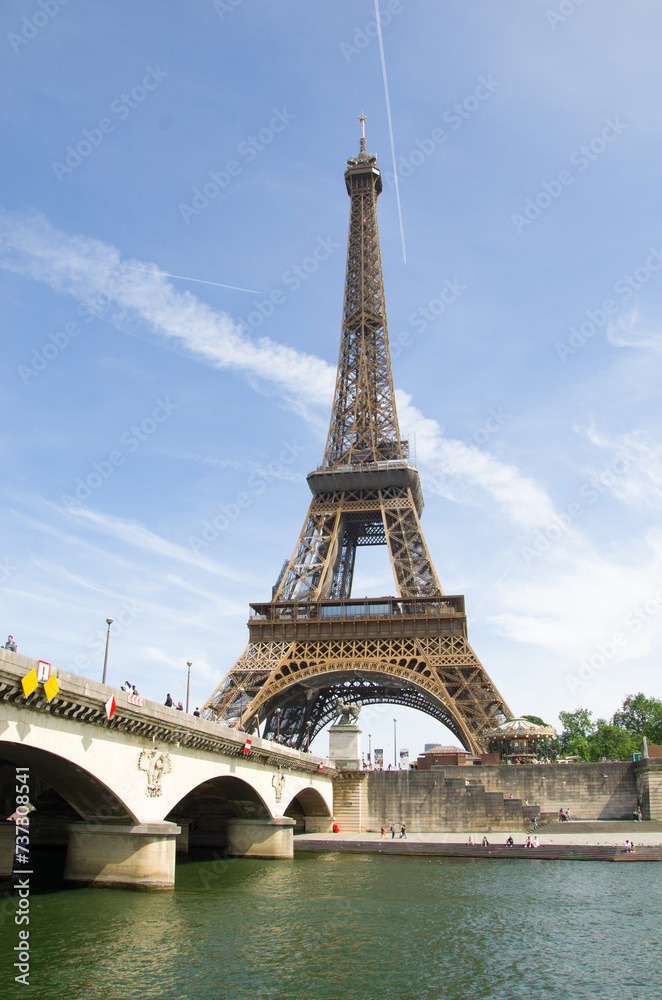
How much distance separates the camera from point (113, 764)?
1026 inches

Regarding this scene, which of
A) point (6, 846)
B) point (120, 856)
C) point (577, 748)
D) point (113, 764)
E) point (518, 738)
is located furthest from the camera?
point (577, 748)

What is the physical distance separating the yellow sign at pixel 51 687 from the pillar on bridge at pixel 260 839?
81.7ft

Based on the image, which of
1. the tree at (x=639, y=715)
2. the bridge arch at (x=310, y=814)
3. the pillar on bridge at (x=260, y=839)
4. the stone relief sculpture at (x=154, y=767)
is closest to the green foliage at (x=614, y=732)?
the tree at (x=639, y=715)

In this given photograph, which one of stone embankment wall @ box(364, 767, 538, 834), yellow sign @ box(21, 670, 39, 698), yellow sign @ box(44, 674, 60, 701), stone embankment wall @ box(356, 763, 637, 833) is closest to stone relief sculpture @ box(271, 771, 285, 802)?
stone embankment wall @ box(356, 763, 637, 833)

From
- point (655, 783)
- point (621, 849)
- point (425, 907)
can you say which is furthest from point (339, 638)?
point (425, 907)

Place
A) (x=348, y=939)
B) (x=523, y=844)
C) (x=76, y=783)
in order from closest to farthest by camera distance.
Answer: (x=348, y=939)
(x=76, y=783)
(x=523, y=844)

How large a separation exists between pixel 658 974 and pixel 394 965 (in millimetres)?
6251

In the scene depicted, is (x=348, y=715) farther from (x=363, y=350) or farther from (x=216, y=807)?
(x=363, y=350)

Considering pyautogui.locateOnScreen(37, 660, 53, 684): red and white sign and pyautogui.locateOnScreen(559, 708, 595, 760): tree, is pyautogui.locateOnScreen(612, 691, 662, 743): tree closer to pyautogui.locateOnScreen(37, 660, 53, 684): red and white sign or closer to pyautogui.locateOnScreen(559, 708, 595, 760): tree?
pyautogui.locateOnScreen(559, 708, 595, 760): tree

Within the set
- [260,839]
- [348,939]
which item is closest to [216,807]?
[260,839]

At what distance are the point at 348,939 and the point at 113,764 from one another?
376 inches

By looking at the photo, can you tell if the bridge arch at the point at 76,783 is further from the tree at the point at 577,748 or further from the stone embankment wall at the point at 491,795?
the tree at the point at 577,748

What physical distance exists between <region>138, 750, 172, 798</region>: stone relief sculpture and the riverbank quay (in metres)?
21.5

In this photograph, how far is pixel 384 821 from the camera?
56250 millimetres
